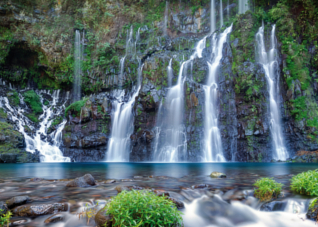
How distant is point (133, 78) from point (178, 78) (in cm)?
704

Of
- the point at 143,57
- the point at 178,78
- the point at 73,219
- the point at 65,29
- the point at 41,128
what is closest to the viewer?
the point at 73,219

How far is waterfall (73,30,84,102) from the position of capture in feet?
109

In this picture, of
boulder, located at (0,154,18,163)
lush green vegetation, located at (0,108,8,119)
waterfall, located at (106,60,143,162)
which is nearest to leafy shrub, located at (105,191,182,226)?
waterfall, located at (106,60,143,162)

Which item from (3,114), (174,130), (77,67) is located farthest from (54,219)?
(77,67)

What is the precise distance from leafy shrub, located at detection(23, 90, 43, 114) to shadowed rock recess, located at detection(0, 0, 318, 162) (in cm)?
15

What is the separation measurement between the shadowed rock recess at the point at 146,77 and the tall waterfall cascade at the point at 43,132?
0.50 ft

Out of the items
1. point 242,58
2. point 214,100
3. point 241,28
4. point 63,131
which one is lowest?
point 63,131

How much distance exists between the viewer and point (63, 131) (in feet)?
92.9

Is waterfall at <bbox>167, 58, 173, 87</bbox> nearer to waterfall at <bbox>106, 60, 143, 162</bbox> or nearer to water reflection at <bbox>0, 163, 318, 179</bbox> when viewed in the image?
waterfall at <bbox>106, 60, 143, 162</bbox>

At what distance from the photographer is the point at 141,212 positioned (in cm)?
341

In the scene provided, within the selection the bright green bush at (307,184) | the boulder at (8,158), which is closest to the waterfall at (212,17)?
the boulder at (8,158)

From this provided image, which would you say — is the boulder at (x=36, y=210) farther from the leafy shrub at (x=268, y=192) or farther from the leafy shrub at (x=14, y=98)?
the leafy shrub at (x=14, y=98)

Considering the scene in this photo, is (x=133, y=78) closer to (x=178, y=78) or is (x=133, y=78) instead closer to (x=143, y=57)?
(x=143, y=57)

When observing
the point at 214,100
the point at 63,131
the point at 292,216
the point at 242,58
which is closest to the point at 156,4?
the point at 242,58
